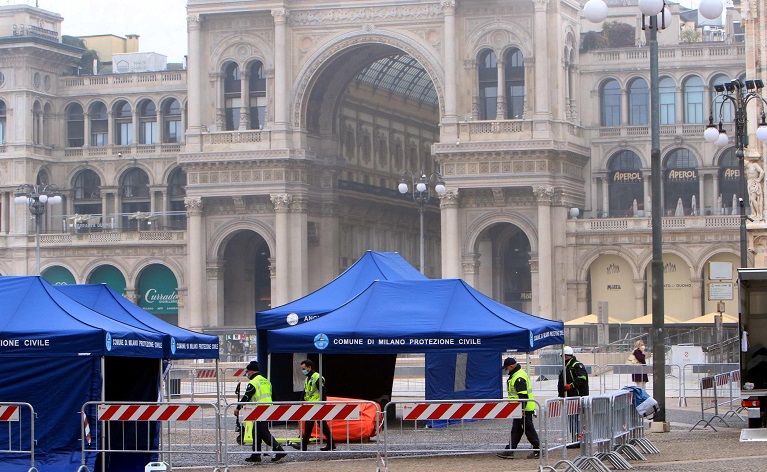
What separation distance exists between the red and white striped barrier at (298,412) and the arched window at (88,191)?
72.5 metres

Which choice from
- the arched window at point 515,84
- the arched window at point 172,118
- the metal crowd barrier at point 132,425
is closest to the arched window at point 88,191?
the arched window at point 172,118

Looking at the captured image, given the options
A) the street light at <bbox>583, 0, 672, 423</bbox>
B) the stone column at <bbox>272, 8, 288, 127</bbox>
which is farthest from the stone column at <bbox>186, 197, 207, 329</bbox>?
the street light at <bbox>583, 0, 672, 423</bbox>

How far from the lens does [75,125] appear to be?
97.5 metres

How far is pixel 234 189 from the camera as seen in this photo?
8444cm

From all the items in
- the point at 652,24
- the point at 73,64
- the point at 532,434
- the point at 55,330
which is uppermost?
the point at 73,64

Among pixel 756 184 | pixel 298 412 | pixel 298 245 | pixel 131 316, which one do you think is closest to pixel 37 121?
pixel 298 245

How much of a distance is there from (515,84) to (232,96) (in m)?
15.1

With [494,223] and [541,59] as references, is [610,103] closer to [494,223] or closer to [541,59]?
[541,59]

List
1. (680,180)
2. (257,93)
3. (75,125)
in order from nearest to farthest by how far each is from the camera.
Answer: (257,93)
(680,180)
(75,125)

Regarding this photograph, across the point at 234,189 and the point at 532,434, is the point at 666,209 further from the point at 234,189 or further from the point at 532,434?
the point at 532,434

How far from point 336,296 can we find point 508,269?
52049 millimetres

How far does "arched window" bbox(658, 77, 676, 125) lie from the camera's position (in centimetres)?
8662

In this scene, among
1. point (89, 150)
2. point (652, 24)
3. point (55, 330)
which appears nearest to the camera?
point (55, 330)

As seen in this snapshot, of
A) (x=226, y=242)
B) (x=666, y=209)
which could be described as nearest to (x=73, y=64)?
(x=226, y=242)
